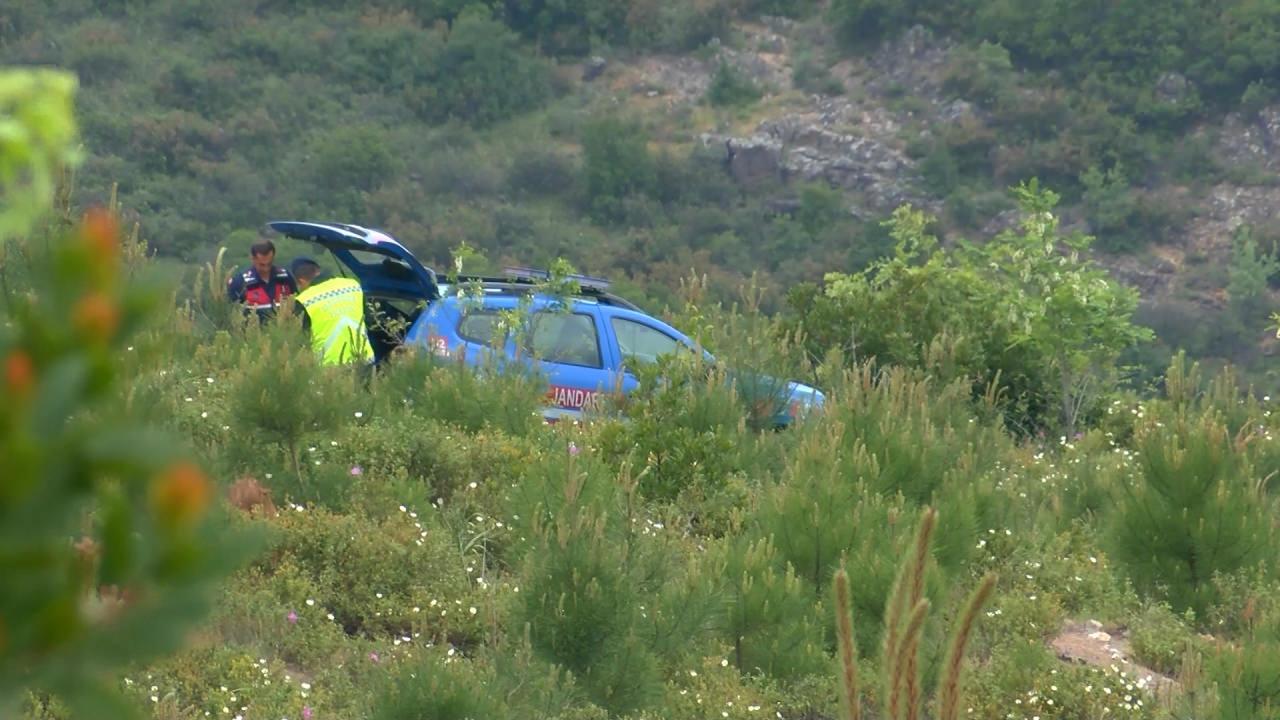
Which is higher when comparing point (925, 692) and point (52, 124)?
point (52, 124)

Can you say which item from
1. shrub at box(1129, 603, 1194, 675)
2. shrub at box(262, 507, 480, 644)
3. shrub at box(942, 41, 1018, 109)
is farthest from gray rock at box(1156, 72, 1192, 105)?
shrub at box(262, 507, 480, 644)

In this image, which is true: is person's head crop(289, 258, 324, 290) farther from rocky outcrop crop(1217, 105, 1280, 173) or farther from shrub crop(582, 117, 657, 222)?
rocky outcrop crop(1217, 105, 1280, 173)

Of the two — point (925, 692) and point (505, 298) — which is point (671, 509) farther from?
point (505, 298)

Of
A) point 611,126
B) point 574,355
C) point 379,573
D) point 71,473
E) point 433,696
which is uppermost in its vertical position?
point 71,473

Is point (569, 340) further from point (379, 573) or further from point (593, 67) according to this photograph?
point (593, 67)

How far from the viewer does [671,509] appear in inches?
317

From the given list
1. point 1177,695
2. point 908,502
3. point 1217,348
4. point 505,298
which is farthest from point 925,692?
point 1217,348

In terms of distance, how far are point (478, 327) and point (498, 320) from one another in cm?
33

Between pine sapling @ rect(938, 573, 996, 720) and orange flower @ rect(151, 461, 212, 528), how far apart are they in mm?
1660

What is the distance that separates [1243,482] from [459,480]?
3.34 metres

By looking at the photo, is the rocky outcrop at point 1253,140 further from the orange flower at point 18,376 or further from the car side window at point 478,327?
the orange flower at point 18,376

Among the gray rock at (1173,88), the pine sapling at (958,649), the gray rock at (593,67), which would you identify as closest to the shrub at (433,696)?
the pine sapling at (958,649)

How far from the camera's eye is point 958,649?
2381 millimetres

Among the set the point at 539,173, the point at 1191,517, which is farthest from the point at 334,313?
the point at 539,173
